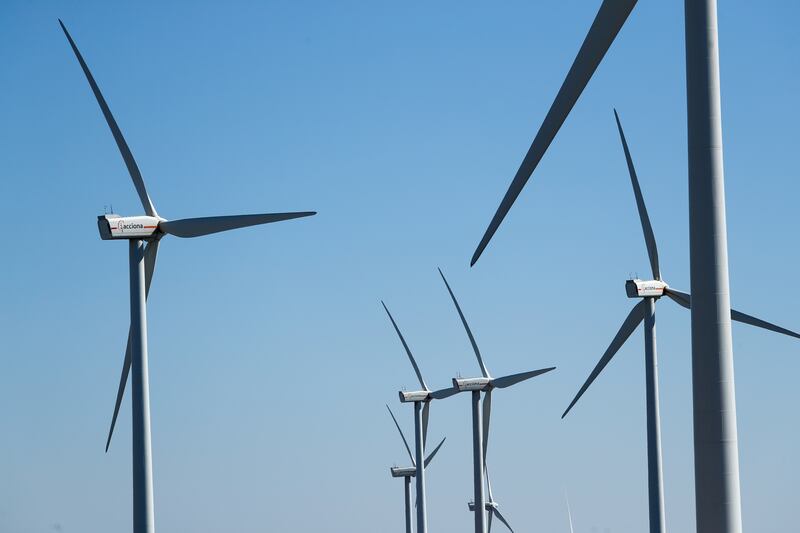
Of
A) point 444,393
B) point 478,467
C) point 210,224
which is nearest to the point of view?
point 210,224

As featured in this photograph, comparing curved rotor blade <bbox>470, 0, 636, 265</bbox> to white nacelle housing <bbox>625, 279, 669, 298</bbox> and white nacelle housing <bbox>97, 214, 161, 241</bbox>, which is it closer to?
white nacelle housing <bbox>97, 214, 161, 241</bbox>

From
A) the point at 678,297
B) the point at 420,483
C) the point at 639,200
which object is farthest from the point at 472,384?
the point at 639,200

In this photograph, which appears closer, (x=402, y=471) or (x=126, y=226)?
(x=126, y=226)

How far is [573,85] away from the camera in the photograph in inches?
840

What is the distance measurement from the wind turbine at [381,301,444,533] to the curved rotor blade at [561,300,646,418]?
32702mm

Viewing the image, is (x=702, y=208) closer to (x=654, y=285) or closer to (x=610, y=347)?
(x=610, y=347)

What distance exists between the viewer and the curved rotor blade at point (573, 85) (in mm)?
20719

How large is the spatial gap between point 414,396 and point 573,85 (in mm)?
78153

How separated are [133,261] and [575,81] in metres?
24.6

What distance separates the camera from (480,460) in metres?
76.4

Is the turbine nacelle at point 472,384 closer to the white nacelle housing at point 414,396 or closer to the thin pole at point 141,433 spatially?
the white nacelle housing at point 414,396

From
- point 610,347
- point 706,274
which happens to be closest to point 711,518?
point 706,274

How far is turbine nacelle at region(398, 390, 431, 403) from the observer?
98.1 meters

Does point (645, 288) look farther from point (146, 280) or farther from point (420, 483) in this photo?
point (420, 483)
